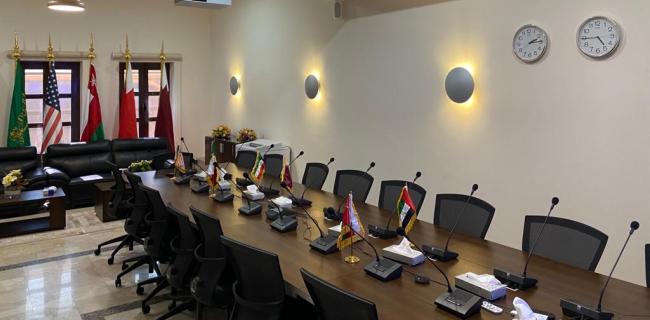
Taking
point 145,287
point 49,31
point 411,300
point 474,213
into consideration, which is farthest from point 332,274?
point 49,31

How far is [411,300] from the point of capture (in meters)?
2.58

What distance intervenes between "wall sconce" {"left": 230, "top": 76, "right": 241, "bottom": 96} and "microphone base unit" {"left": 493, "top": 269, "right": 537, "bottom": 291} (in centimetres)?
738

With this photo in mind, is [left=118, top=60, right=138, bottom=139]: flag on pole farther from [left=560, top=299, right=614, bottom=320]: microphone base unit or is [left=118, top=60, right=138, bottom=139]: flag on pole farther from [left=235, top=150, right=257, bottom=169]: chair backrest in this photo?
[left=560, top=299, right=614, bottom=320]: microphone base unit

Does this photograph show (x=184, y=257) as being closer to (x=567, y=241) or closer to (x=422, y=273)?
(x=422, y=273)

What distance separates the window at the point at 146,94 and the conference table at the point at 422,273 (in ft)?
19.9

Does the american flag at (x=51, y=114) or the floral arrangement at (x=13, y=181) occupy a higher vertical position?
the american flag at (x=51, y=114)

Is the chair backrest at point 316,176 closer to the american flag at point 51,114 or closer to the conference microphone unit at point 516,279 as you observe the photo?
the conference microphone unit at point 516,279

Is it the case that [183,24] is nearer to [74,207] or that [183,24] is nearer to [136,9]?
[136,9]

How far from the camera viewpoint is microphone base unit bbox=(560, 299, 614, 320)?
2.30 metres

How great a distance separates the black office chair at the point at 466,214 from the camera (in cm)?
377

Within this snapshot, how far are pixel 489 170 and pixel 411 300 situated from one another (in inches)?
120

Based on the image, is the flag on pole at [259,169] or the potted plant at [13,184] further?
the potted plant at [13,184]

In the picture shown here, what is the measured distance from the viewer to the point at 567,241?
3.29 m

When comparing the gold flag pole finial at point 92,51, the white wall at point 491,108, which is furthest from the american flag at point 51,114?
the white wall at point 491,108
